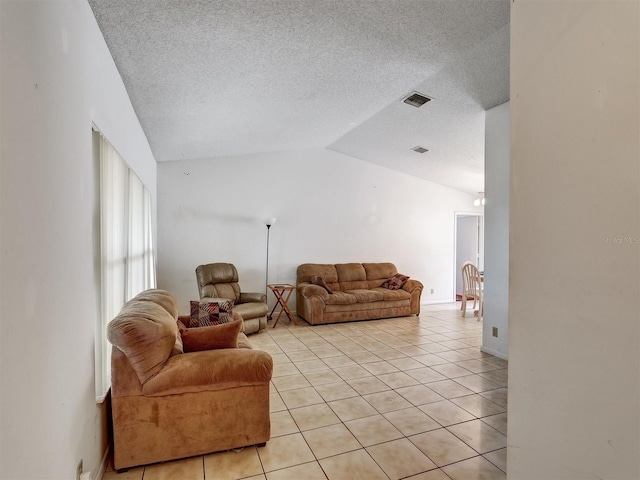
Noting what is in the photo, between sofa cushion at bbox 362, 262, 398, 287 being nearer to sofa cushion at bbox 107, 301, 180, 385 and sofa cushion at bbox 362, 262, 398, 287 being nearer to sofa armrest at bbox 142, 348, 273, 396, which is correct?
sofa armrest at bbox 142, 348, 273, 396

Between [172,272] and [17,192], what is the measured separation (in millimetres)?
4769

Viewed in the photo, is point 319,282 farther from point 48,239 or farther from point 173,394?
point 48,239

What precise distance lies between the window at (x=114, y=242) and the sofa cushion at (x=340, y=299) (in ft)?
9.36

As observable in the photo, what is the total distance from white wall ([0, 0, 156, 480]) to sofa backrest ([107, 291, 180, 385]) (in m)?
0.14

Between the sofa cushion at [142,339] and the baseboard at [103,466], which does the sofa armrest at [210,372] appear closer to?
the sofa cushion at [142,339]

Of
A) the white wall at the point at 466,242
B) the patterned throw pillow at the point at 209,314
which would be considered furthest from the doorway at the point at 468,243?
the patterned throw pillow at the point at 209,314

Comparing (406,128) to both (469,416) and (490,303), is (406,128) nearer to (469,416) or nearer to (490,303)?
(490,303)

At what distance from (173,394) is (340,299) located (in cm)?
376

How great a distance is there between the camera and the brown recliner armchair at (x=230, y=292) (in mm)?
4879

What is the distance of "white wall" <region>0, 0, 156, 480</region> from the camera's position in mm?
1013

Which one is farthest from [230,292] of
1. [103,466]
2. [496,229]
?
[496,229]

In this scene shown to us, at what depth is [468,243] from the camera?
8961 millimetres

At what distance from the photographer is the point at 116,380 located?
196cm

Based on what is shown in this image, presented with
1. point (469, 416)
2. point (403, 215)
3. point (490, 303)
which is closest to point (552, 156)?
point (469, 416)
